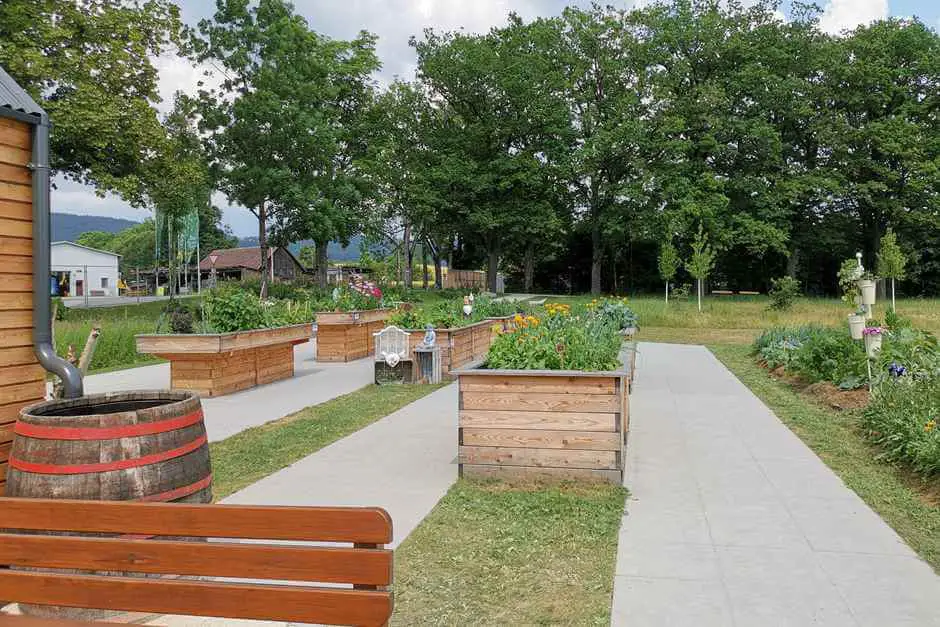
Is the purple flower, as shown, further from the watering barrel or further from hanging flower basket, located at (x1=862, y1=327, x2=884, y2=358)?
the watering barrel

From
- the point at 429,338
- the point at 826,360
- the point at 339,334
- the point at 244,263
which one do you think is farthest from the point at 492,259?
the point at 244,263

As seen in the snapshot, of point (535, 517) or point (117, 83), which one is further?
point (117, 83)

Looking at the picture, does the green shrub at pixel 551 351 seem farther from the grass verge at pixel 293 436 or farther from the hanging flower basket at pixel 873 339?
the hanging flower basket at pixel 873 339

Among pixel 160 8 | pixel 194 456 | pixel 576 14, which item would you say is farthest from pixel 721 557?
pixel 576 14

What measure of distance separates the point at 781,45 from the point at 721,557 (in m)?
42.4

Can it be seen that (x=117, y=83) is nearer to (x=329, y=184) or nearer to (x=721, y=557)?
(x=329, y=184)

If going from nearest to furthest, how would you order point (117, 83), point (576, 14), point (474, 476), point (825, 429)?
point (474, 476) < point (825, 429) < point (117, 83) < point (576, 14)

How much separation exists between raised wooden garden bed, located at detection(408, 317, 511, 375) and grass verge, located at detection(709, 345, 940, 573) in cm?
408

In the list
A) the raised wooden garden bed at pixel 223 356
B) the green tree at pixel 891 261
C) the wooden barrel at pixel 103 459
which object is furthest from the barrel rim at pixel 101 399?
the green tree at pixel 891 261

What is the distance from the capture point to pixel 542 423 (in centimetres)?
493

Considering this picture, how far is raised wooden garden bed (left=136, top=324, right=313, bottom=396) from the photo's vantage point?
8773mm

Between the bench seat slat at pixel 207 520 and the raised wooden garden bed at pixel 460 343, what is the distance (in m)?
7.90

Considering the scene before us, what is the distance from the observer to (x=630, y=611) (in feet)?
9.82

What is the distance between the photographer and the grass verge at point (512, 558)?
3.01 meters
